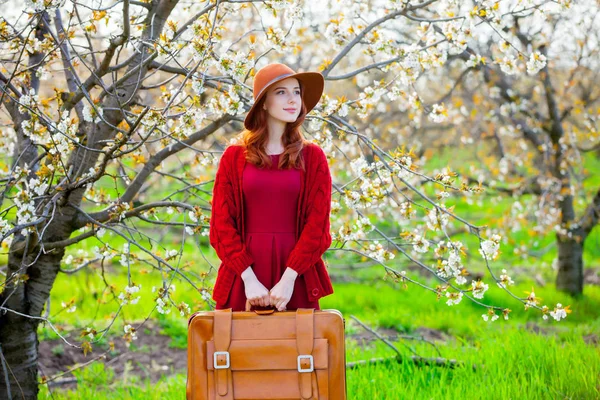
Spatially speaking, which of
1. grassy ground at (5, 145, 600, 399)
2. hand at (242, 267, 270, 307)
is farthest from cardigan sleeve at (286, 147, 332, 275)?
grassy ground at (5, 145, 600, 399)

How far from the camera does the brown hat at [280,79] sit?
2.65 metres

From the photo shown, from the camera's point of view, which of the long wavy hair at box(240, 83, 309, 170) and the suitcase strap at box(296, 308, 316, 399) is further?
the long wavy hair at box(240, 83, 309, 170)

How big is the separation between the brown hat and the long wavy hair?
0.03 meters

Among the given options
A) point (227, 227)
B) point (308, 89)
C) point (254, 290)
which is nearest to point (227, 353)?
point (254, 290)

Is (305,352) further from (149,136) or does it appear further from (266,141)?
(149,136)

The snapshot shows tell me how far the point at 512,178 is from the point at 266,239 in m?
6.69

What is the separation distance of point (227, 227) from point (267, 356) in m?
0.54

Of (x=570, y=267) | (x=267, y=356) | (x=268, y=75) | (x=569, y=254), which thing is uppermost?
(x=268, y=75)

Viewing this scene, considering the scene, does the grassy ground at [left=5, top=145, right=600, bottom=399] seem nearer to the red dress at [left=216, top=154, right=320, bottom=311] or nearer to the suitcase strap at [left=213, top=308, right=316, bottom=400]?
the red dress at [left=216, top=154, right=320, bottom=311]

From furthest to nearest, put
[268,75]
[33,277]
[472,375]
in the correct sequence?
[472,375] → [33,277] → [268,75]

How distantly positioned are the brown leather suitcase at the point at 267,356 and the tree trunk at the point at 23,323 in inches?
56.7

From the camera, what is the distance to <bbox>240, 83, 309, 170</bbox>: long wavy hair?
265 centimetres

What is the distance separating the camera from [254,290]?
2.56 m

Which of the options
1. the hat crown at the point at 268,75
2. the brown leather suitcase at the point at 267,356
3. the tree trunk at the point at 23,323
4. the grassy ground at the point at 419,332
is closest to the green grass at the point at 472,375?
the grassy ground at the point at 419,332
